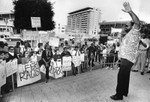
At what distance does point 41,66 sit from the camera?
5.80 meters

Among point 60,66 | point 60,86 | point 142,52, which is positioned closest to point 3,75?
point 60,86

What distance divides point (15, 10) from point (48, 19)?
6305 millimetres

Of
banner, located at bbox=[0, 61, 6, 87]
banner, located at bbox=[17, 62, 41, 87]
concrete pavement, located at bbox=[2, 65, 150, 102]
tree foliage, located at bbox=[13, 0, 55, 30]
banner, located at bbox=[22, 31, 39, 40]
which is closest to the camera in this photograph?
concrete pavement, located at bbox=[2, 65, 150, 102]

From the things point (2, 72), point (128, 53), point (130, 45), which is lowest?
point (2, 72)

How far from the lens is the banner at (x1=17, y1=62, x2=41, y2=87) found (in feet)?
15.6

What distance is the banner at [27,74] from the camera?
474 centimetres

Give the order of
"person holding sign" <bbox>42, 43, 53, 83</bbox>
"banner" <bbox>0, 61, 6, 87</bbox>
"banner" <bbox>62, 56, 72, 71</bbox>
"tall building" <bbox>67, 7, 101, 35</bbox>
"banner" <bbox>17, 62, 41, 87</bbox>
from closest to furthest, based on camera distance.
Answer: "banner" <bbox>0, 61, 6, 87</bbox>
"banner" <bbox>17, 62, 41, 87</bbox>
"person holding sign" <bbox>42, 43, 53, 83</bbox>
"banner" <bbox>62, 56, 72, 71</bbox>
"tall building" <bbox>67, 7, 101, 35</bbox>

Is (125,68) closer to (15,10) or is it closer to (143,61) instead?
(143,61)

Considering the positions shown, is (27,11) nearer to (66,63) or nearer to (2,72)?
(66,63)

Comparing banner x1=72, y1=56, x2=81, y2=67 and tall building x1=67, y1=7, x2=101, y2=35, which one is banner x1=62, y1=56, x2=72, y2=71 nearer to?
banner x1=72, y1=56, x2=81, y2=67

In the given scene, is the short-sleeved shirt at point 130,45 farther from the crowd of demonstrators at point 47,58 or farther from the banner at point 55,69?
the banner at point 55,69

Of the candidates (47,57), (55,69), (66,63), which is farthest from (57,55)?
(47,57)

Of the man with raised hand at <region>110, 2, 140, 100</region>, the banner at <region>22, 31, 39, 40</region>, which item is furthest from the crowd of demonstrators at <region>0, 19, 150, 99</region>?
the banner at <region>22, 31, 39, 40</region>

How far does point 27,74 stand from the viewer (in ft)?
16.2
